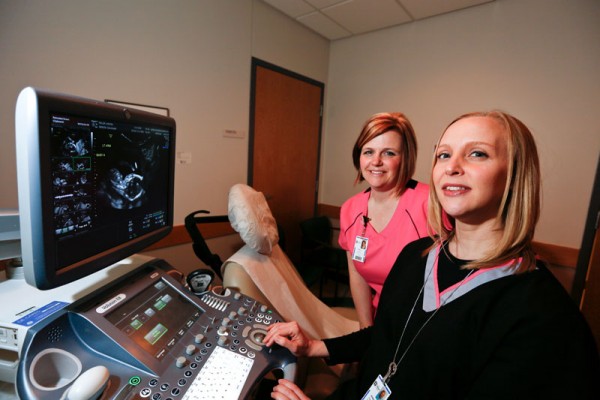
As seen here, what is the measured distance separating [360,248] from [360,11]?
2.29m

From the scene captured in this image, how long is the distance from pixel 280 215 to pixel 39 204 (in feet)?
8.58

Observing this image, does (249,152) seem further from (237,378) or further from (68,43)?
(237,378)

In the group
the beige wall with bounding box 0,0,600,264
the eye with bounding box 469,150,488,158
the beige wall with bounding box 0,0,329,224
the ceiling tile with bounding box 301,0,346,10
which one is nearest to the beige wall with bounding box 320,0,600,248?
the beige wall with bounding box 0,0,600,264

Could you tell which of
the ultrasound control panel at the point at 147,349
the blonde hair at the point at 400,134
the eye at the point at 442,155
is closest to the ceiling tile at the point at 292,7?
the blonde hair at the point at 400,134

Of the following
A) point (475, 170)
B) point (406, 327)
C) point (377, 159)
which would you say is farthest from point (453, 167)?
point (377, 159)

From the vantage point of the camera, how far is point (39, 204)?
0.54 metres

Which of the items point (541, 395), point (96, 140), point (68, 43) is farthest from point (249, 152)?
point (541, 395)

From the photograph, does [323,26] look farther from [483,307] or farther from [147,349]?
[147,349]

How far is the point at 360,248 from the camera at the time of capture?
1508mm

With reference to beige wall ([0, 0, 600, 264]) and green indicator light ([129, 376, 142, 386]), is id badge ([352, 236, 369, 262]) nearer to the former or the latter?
green indicator light ([129, 376, 142, 386])

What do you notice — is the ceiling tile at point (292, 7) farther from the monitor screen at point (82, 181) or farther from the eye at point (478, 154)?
the eye at point (478, 154)

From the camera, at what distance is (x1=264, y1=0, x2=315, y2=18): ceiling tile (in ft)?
8.35

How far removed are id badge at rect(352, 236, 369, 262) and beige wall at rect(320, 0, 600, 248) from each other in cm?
177

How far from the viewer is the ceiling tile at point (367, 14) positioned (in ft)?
8.27
